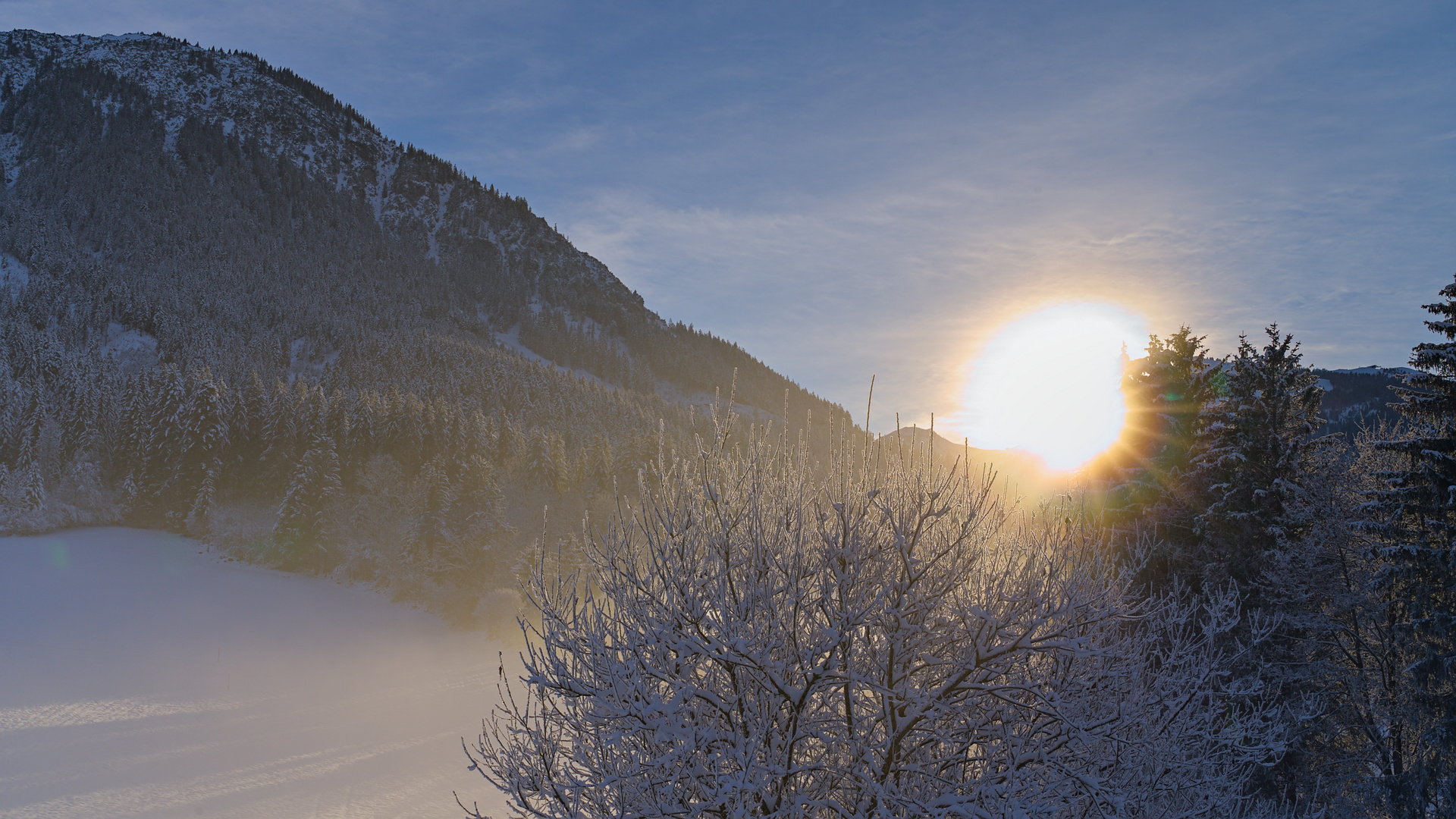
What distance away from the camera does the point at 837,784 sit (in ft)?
20.3

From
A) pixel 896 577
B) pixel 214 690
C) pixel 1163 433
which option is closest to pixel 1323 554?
pixel 1163 433

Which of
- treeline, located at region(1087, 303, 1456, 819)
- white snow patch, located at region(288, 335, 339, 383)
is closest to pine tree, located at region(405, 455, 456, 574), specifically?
treeline, located at region(1087, 303, 1456, 819)

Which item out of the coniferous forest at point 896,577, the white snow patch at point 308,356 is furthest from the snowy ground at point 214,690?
the white snow patch at point 308,356

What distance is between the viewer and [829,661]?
582 centimetres

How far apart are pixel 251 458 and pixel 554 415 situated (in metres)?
28.7

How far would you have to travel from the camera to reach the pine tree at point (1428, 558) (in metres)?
13.6

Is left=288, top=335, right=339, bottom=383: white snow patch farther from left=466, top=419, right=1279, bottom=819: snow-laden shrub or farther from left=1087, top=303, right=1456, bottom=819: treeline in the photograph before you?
left=466, top=419, right=1279, bottom=819: snow-laden shrub

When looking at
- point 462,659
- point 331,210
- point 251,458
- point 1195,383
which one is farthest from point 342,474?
point 331,210

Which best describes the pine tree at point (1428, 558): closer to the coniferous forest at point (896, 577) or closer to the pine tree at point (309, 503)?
the coniferous forest at point (896, 577)

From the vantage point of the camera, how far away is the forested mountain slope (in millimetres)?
51031

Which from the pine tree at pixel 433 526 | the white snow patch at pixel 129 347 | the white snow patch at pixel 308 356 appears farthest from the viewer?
the white snow patch at pixel 308 356

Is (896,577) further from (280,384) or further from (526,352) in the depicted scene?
(526,352)

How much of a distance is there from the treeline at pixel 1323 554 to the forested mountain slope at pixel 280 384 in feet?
37.6

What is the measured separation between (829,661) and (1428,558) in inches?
599
